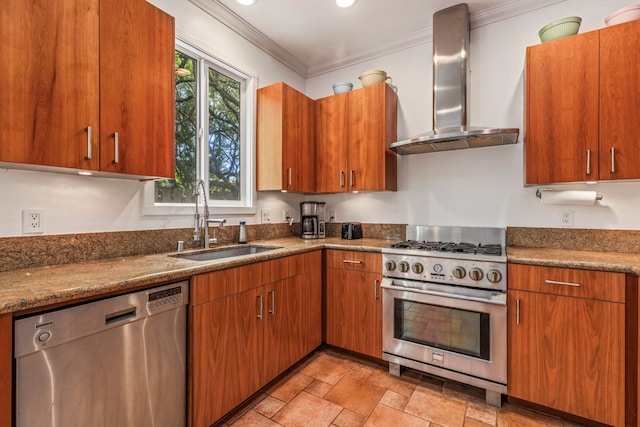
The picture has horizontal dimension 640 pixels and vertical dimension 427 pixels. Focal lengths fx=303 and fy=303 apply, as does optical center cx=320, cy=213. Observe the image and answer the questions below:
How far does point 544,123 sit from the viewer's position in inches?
79.8

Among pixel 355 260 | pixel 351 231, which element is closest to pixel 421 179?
pixel 351 231

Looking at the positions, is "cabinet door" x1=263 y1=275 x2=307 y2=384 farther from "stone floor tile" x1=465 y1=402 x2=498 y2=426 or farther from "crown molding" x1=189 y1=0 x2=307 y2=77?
"crown molding" x1=189 y1=0 x2=307 y2=77

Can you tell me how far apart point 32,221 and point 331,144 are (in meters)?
2.24

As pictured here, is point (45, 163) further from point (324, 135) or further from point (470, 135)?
point (470, 135)

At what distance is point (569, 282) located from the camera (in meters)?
1.72

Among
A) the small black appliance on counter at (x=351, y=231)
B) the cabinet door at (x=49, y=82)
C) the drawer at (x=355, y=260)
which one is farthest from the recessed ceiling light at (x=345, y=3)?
the drawer at (x=355, y=260)

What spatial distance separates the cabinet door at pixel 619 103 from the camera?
1.79 m

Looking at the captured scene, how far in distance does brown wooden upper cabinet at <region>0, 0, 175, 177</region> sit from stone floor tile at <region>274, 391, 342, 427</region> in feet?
5.25

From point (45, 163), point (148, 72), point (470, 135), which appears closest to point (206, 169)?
point (148, 72)

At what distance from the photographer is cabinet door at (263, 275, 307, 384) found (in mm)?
2014

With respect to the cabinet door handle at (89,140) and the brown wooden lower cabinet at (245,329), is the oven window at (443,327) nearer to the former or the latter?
the brown wooden lower cabinet at (245,329)

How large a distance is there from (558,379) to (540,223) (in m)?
1.08

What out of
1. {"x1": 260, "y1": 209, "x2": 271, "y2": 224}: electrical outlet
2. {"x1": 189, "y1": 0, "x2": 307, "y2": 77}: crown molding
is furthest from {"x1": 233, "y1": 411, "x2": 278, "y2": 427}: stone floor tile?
{"x1": 189, "y1": 0, "x2": 307, "y2": 77}: crown molding

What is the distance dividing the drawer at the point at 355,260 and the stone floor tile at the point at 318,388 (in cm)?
85
